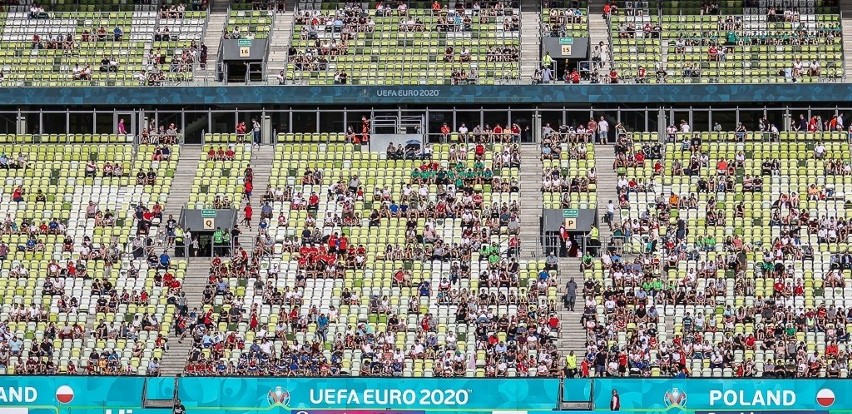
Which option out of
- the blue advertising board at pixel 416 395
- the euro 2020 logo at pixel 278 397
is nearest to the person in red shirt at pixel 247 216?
the blue advertising board at pixel 416 395

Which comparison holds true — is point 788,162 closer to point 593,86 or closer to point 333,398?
point 593,86

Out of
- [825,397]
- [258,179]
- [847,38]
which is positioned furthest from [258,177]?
[825,397]

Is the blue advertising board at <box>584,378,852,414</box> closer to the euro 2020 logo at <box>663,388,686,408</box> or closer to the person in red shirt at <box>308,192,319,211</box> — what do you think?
the euro 2020 logo at <box>663,388,686,408</box>

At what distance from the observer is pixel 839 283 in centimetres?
5381

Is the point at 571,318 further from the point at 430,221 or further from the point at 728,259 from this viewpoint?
the point at 430,221

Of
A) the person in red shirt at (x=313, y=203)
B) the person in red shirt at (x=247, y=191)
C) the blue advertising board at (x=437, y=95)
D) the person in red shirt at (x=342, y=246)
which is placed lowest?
the person in red shirt at (x=342, y=246)

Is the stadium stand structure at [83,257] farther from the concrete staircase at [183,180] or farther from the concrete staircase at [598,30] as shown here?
the concrete staircase at [598,30]

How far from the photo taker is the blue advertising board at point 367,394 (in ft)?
152

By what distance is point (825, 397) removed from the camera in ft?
151

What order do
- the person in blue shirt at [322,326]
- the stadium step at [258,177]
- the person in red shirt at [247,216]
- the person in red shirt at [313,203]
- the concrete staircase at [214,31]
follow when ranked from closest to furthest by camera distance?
the person in blue shirt at [322,326], the stadium step at [258,177], the person in red shirt at [247,216], the person in red shirt at [313,203], the concrete staircase at [214,31]

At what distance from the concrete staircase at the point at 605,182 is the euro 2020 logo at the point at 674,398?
11.2m

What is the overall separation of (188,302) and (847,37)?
78.7 feet

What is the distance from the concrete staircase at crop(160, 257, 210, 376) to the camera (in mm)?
51875

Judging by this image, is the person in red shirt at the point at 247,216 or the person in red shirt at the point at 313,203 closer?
the person in red shirt at the point at 247,216
